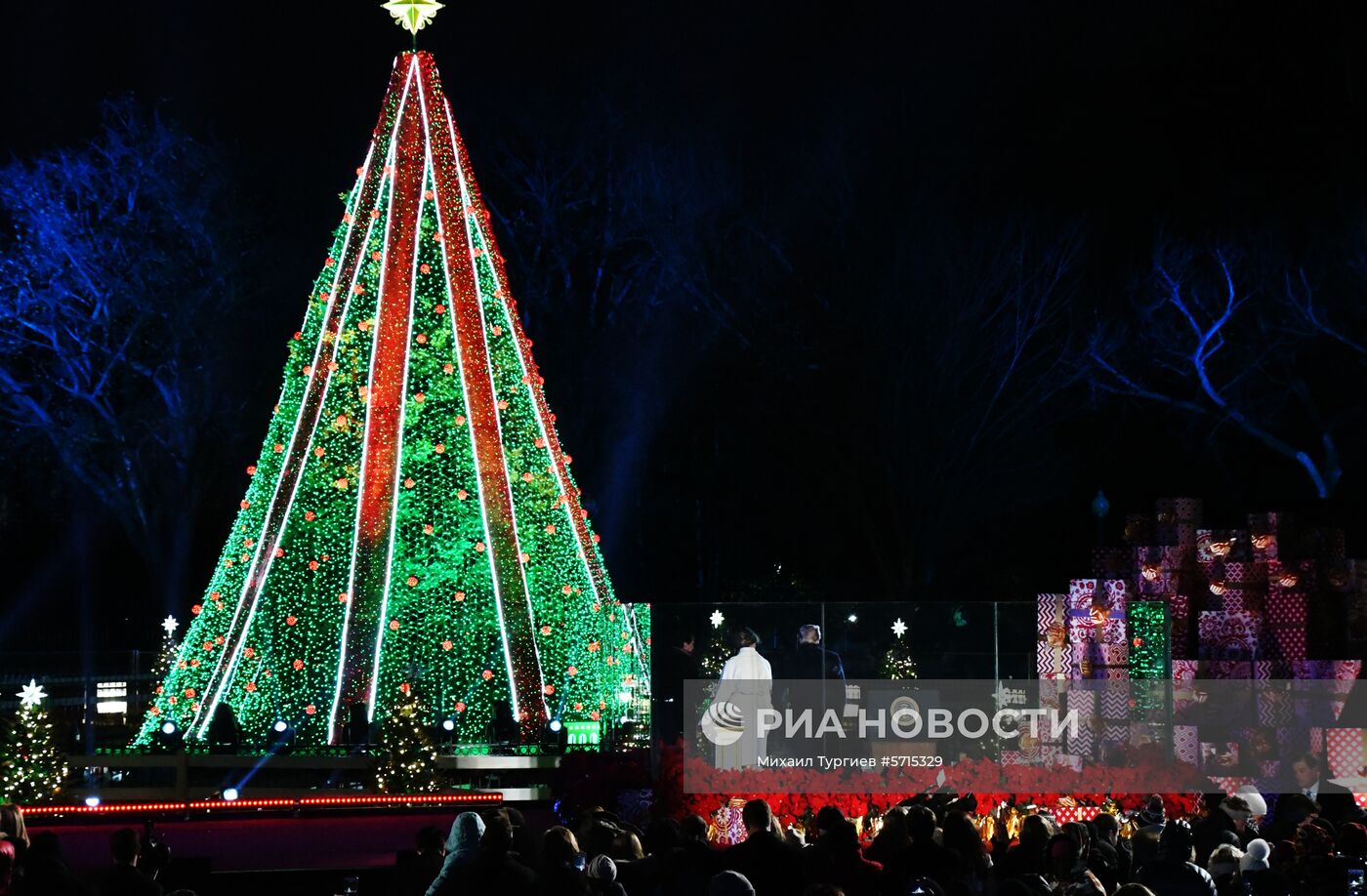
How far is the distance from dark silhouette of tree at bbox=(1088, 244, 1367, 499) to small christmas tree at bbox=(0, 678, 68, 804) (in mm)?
21408

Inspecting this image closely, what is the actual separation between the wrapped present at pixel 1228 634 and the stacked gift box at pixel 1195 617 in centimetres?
2

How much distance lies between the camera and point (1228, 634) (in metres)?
24.2

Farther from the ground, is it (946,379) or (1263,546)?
(946,379)

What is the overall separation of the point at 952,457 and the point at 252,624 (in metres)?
18.6

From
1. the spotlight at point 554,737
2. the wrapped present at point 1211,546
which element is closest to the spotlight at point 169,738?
the spotlight at point 554,737

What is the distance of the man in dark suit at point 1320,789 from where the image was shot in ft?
47.5

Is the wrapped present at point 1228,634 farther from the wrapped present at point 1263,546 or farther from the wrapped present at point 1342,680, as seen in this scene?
the wrapped present at point 1342,680

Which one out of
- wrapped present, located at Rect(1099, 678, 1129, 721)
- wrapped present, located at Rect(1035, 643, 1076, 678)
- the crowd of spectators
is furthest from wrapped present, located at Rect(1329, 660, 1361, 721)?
the crowd of spectators

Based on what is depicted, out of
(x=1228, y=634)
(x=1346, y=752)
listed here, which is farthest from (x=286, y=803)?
(x=1228, y=634)

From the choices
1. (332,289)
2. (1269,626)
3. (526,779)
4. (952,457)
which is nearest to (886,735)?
(526,779)

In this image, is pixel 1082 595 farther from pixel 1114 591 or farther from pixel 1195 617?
pixel 1195 617

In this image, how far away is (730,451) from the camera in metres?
35.9

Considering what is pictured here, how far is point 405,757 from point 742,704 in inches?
131

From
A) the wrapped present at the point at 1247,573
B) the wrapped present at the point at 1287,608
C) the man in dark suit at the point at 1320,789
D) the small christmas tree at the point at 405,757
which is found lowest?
the man in dark suit at the point at 1320,789
